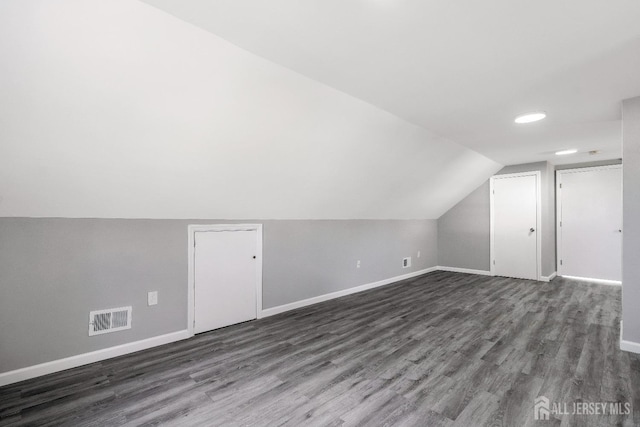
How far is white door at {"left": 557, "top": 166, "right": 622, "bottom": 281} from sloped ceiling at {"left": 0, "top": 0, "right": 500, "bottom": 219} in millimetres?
3992

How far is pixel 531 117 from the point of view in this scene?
3.18 m

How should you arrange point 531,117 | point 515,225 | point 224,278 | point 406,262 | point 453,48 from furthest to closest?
1. point 406,262
2. point 515,225
3. point 224,278
4. point 531,117
5. point 453,48

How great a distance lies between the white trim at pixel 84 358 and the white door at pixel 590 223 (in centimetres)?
679

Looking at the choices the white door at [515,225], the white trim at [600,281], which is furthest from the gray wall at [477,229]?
the white trim at [600,281]

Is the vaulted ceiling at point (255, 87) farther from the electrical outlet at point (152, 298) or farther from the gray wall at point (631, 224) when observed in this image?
the electrical outlet at point (152, 298)

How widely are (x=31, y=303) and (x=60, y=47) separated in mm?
1890

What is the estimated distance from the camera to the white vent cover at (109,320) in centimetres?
250

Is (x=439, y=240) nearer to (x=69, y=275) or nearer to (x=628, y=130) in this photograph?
(x=628, y=130)

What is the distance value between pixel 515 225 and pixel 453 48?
4992 millimetres

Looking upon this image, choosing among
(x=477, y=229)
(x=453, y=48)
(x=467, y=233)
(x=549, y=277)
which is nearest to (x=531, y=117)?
(x=453, y=48)

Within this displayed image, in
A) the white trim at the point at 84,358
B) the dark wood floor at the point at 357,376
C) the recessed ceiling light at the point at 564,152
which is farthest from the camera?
the recessed ceiling light at the point at 564,152

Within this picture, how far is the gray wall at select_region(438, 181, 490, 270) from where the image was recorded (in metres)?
6.20

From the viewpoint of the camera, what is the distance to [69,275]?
7.92 feet

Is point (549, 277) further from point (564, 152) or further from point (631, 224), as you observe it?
point (631, 224)
